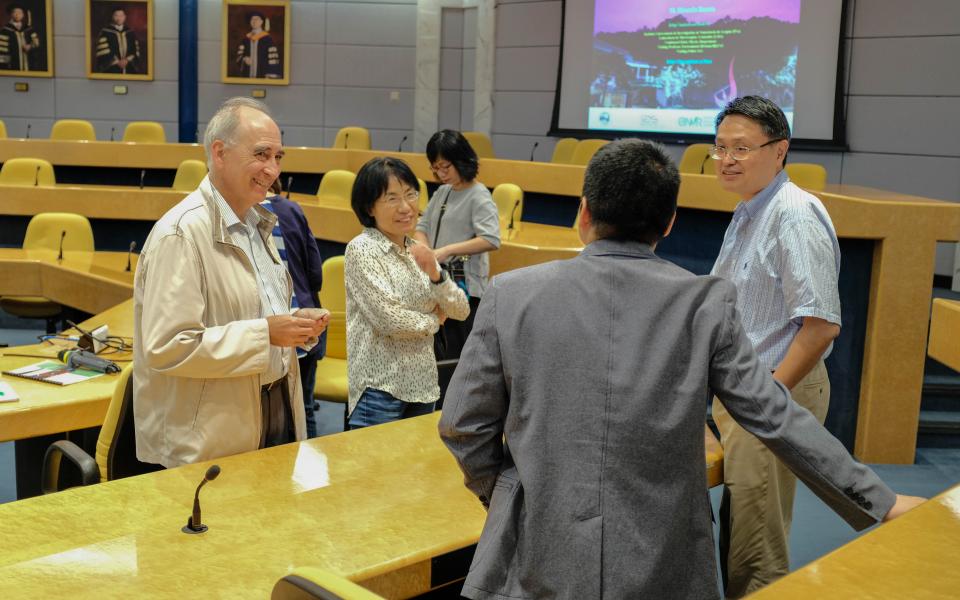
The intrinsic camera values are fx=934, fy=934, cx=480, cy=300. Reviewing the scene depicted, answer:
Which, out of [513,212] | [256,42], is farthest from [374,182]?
[256,42]

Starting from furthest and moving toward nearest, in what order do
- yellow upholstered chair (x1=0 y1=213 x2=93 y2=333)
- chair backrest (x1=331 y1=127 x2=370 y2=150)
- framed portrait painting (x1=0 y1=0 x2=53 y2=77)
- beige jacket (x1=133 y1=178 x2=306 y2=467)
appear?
framed portrait painting (x1=0 y1=0 x2=53 y2=77) < chair backrest (x1=331 y1=127 x2=370 y2=150) < yellow upholstered chair (x1=0 y1=213 x2=93 y2=333) < beige jacket (x1=133 y1=178 x2=306 y2=467)

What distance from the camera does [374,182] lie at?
3.12 meters

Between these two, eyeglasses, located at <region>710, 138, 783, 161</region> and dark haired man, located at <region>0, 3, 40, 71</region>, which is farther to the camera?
dark haired man, located at <region>0, 3, 40, 71</region>

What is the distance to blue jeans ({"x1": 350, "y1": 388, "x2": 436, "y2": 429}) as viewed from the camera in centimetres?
305

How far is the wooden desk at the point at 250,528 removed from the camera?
66.2 inches

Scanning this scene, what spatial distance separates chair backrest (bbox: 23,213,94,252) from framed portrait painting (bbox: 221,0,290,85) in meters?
6.82

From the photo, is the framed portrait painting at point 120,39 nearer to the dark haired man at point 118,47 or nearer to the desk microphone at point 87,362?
the dark haired man at point 118,47

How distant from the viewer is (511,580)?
4.90 feet

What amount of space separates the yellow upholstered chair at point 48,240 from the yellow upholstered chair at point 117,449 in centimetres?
393

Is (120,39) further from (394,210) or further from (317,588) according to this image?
(317,588)

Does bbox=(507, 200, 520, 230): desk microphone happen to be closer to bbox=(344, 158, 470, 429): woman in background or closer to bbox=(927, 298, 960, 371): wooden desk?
bbox=(344, 158, 470, 429): woman in background

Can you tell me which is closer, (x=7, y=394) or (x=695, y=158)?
(x=7, y=394)

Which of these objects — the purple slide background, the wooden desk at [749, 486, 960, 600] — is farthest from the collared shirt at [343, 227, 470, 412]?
the purple slide background

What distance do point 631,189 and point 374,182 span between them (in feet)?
5.71
